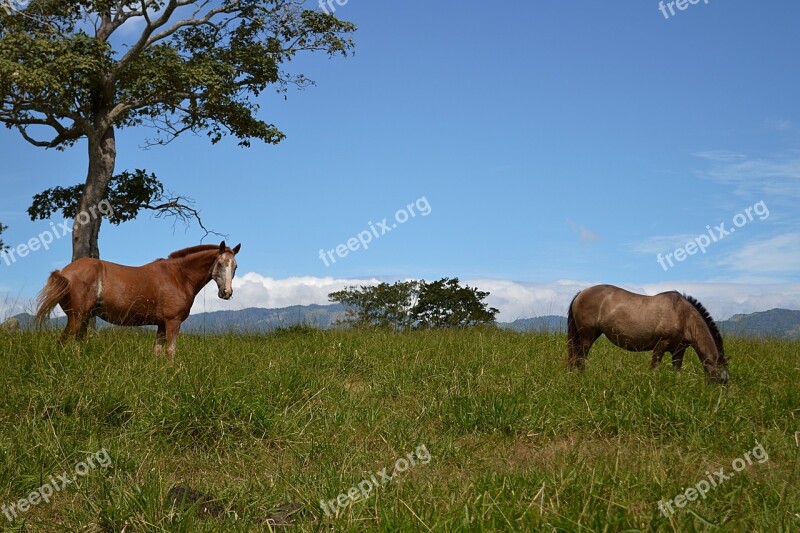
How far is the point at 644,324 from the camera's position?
10.8 meters

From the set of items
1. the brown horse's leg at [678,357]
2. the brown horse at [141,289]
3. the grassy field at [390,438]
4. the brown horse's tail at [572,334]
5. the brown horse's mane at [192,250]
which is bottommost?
the grassy field at [390,438]

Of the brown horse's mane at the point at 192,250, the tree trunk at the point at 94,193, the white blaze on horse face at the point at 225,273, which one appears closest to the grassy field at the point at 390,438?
the white blaze on horse face at the point at 225,273

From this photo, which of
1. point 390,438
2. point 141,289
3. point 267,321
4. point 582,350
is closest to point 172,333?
point 141,289

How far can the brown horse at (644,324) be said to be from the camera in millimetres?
10532

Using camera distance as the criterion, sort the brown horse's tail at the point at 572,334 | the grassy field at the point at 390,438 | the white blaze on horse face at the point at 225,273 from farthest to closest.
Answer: the white blaze on horse face at the point at 225,273, the brown horse's tail at the point at 572,334, the grassy field at the point at 390,438

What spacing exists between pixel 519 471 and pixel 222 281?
Answer: 8201 millimetres

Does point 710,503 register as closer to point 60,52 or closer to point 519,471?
point 519,471

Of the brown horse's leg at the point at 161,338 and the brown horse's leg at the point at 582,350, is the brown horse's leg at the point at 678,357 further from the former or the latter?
the brown horse's leg at the point at 161,338

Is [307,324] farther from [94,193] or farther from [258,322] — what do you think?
[94,193]

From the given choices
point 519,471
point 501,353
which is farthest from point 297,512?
point 501,353

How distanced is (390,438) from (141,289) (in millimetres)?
6741

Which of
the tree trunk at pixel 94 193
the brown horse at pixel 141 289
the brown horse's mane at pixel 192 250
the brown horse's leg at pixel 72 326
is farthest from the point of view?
the tree trunk at pixel 94 193

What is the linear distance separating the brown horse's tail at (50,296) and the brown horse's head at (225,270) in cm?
241

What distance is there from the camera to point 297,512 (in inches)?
196
